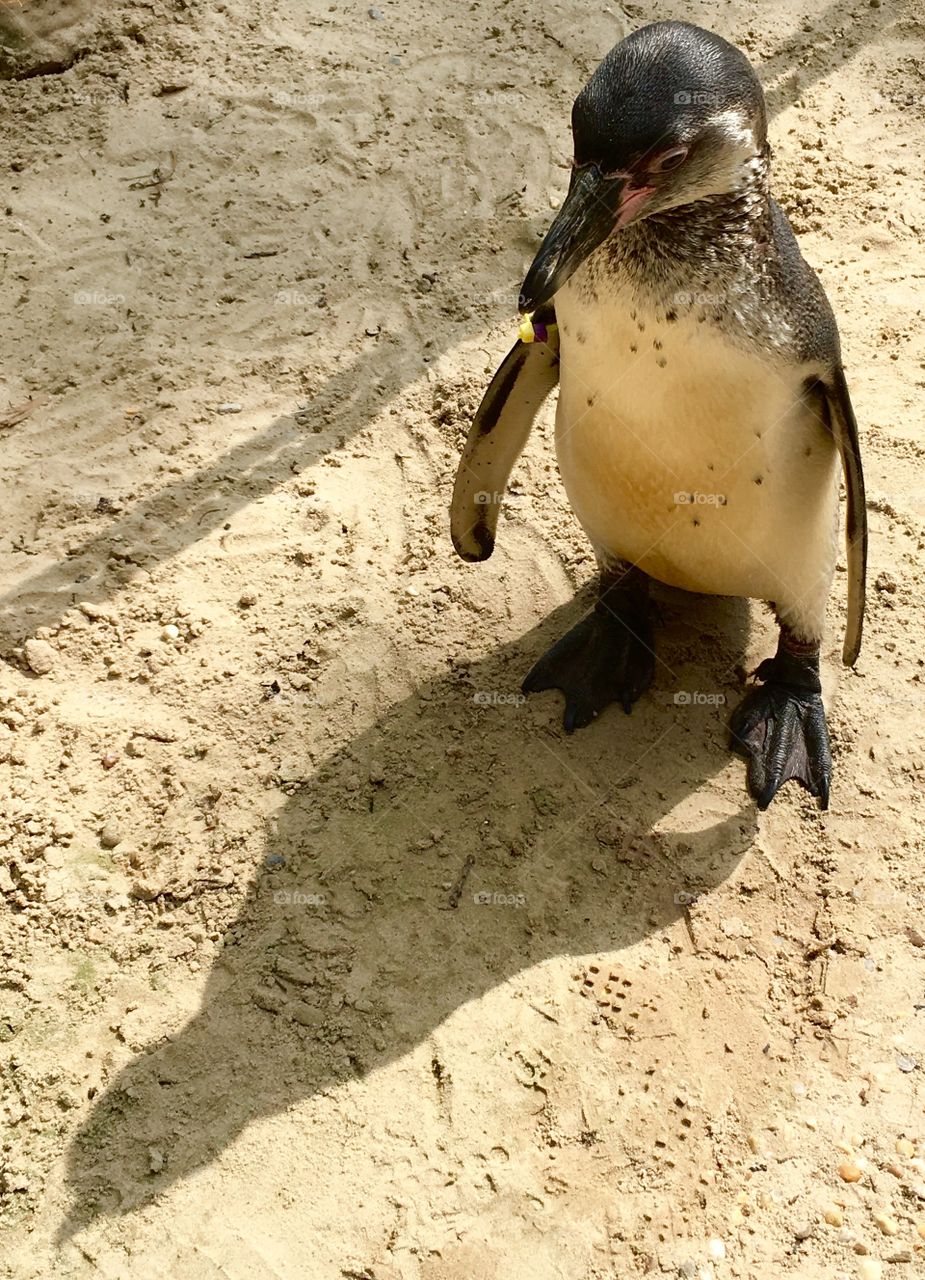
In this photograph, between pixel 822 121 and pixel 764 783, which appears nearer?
pixel 764 783

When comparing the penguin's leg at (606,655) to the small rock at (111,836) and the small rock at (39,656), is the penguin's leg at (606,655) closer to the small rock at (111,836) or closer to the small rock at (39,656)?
the small rock at (111,836)

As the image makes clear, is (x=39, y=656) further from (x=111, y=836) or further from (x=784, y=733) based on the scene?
(x=784, y=733)

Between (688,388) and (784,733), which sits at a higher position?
(688,388)

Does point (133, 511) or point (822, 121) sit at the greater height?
point (822, 121)

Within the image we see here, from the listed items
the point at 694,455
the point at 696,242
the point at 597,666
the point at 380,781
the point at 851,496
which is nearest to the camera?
the point at 696,242

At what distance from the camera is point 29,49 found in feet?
16.8

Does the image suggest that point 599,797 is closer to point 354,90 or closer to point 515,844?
point 515,844

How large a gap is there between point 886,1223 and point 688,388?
5.88 feet

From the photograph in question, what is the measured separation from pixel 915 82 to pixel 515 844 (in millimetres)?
4083

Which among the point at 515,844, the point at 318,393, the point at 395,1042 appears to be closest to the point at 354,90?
the point at 318,393

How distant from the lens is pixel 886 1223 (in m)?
2.47

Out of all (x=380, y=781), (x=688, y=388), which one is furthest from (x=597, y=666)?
(x=688, y=388)

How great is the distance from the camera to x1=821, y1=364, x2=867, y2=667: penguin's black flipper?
2.63m

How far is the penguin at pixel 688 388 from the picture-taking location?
223 centimetres
